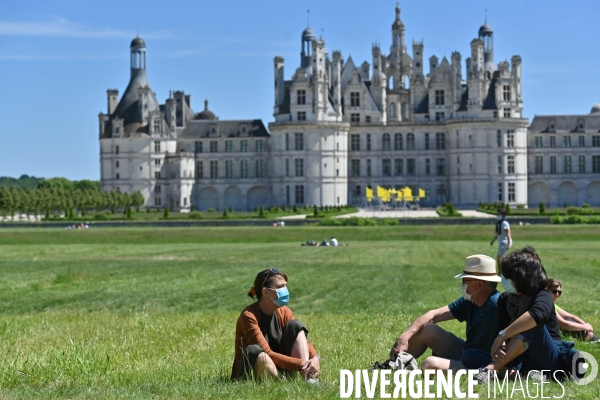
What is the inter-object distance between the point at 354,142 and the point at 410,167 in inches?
230

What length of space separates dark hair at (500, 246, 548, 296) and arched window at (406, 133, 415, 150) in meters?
87.0

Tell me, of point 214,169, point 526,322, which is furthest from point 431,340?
point 214,169

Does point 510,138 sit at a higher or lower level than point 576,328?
higher

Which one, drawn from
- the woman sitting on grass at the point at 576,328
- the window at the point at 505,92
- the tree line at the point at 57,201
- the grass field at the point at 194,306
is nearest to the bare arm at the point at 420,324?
the grass field at the point at 194,306

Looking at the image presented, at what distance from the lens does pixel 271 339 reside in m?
10.4

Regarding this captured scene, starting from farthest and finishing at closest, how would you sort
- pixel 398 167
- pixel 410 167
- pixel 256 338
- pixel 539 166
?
pixel 398 167
pixel 410 167
pixel 539 166
pixel 256 338

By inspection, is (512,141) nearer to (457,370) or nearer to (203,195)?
(203,195)

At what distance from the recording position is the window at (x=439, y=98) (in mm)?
95562

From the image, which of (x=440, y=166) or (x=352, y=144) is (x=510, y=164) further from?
(x=352, y=144)

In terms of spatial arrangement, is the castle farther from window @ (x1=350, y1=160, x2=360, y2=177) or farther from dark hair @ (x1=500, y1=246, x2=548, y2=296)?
dark hair @ (x1=500, y1=246, x2=548, y2=296)

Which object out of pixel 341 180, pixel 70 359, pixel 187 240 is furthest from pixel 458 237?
pixel 341 180

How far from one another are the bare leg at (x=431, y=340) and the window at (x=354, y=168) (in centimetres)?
8602

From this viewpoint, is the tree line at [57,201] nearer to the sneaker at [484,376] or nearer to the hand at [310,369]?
the hand at [310,369]

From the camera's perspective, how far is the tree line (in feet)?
259
